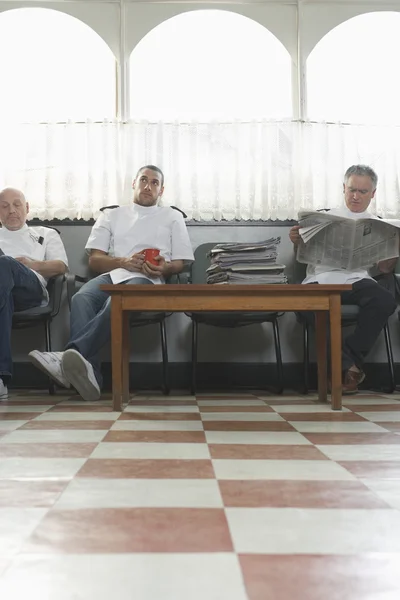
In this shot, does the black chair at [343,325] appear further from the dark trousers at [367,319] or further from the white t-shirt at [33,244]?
the white t-shirt at [33,244]

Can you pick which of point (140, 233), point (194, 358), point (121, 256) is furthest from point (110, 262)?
point (194, 358)

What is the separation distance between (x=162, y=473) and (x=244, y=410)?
1165mm

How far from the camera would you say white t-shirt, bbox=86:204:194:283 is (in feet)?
11.2

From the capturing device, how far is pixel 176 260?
3.37 metres

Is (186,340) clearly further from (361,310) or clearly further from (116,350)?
(116,350)

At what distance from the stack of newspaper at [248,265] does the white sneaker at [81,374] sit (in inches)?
26.1

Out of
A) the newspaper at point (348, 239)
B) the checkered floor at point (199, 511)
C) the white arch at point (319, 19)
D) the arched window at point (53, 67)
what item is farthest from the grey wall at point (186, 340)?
the checkered floor at point (199, 511)

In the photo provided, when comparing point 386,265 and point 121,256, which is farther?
point 121,256

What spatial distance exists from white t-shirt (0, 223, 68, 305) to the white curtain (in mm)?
297

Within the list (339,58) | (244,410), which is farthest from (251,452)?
(339,58)

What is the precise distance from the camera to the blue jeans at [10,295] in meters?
2.80

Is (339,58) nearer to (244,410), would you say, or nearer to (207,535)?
(244,410)

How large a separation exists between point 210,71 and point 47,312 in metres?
2.02

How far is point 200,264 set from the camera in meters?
3.54
